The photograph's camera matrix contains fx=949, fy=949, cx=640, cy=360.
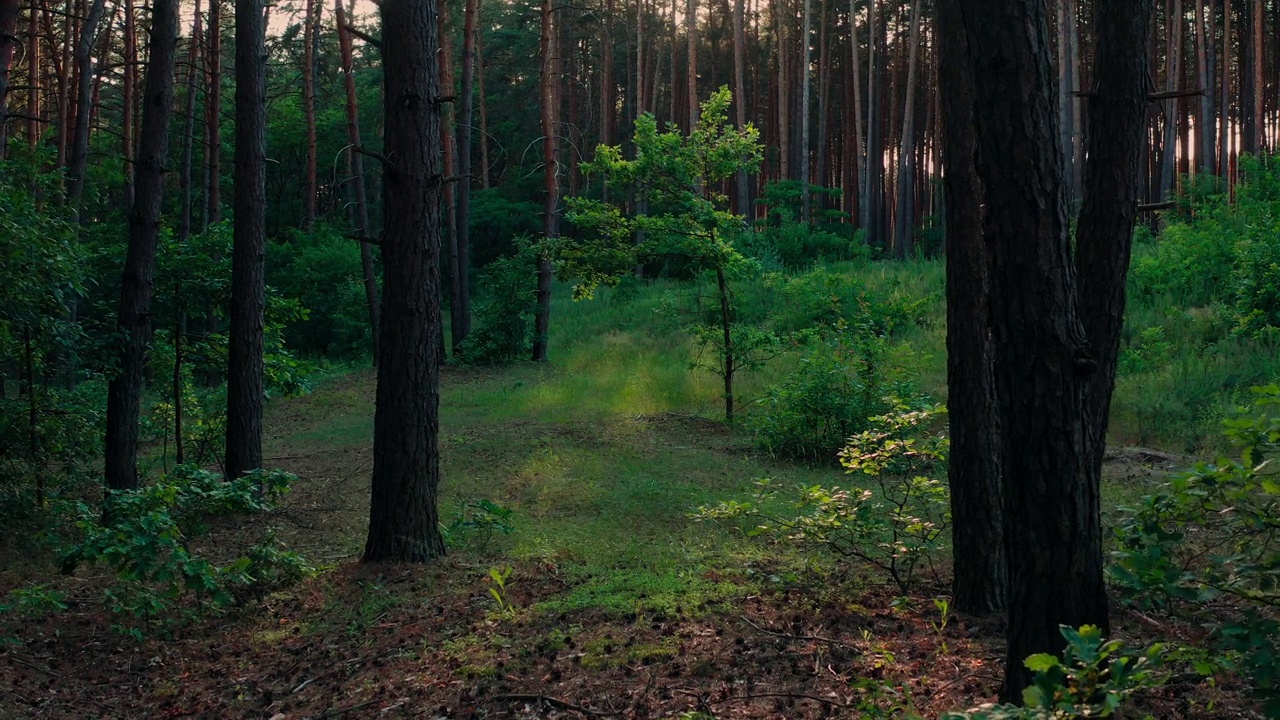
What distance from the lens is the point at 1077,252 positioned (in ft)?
17.1

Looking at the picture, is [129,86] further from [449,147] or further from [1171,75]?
[1171,75]

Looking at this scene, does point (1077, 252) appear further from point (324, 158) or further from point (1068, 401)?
point (324, 158)

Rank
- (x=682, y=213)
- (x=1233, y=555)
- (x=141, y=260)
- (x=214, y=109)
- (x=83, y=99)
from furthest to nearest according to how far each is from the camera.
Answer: (x=214, y=109)
(x=83, y=99)
(x=682, y=213)
(x=141, y=260)
(x=1233, y=555)

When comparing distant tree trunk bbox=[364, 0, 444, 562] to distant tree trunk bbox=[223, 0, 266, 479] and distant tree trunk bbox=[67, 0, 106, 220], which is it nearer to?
distant tree trunk bbox=[223, 0, 266, 479]

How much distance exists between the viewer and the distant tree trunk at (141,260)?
30.5ft

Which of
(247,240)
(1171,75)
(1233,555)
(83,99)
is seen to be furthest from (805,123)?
(1233,555)

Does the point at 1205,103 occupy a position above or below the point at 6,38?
above

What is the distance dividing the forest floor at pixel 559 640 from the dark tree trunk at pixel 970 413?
309mm

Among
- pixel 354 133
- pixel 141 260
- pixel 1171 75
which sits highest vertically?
pixel 1171 75

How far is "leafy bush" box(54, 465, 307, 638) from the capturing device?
599cm

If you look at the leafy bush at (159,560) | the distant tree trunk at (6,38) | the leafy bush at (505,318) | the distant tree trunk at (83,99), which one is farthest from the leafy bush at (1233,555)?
the leafy bush at (505,318)

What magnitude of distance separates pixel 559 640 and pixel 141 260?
639 centimetres

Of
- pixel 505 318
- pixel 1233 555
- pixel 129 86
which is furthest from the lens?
pixel 129 86

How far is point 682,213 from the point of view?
14711 millimetres
